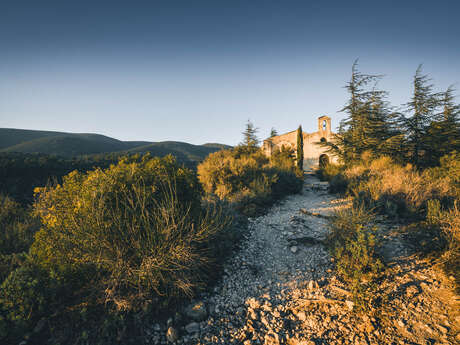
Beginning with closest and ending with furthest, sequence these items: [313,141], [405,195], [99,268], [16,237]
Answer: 1. [99,268]
2. [16,237]
3. [405,195]
4. [313,141]

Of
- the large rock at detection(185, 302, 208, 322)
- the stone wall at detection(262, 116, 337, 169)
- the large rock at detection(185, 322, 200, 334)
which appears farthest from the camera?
the stone wall at detection(262, 116, 337, 169)

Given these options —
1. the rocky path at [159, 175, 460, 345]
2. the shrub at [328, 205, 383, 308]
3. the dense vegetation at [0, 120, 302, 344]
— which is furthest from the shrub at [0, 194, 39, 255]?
the shrub at [328, 205, 383, 308]

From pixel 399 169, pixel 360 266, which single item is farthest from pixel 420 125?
pixel 360 266

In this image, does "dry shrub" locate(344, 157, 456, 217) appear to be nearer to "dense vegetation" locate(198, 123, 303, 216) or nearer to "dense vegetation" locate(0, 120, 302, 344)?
"dense vegetation" locate(198, 123, 303, 216)

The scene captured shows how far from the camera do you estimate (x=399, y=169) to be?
7.96m

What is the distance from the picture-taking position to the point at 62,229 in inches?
97.7

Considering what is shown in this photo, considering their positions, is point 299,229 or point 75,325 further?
point 299,229

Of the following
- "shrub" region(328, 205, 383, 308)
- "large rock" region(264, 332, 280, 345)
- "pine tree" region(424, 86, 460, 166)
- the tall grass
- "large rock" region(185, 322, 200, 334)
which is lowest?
"large rock" region(264, 332, 280, 345)

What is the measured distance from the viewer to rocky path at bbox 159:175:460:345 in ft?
6.97

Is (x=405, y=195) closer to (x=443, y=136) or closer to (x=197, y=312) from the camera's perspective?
(x=197, y=312)

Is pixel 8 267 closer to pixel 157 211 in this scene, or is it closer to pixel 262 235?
pixel 157 211

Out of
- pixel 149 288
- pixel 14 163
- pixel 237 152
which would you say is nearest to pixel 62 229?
pixel 149 288

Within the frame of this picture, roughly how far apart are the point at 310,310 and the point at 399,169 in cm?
866

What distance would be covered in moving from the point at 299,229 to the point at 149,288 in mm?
4003
